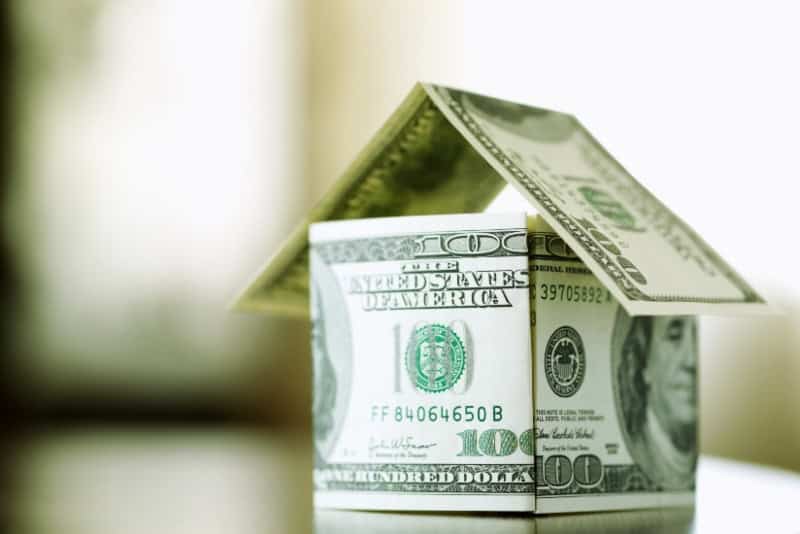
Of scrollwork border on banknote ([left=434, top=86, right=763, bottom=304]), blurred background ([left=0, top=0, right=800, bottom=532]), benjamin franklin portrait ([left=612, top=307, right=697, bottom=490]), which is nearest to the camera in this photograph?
scrollwork border on banknote ([left=434, top=86, right=763, bottom=304])

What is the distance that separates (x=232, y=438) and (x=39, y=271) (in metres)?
1.12

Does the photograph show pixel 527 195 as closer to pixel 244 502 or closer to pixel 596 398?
pixel 596 398

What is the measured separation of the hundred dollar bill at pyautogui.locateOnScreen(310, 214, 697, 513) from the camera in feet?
2.50

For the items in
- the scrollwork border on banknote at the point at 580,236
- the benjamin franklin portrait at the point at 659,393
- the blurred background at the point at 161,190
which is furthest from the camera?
the blurred background at the point at 161,190

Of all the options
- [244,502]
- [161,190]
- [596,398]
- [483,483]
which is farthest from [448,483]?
[161,190]

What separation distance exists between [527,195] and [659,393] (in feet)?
0.77

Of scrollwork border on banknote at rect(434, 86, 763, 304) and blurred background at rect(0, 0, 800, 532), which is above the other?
blurred background at rect(0, 0, 800, 532)

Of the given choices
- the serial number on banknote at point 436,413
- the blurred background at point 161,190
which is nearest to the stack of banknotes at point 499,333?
the serial number on banknote at point 436,413

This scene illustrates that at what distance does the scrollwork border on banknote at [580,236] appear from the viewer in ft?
2.35

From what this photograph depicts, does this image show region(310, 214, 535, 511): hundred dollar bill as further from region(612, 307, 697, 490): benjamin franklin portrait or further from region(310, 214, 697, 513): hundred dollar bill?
region(612, 307, 697, 490): benjamin franklin portrait

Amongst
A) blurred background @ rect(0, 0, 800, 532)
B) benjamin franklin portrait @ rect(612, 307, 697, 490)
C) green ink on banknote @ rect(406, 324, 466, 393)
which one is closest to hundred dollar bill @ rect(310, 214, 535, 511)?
green ink on banknote @ rect(406, 324, 466, 393)

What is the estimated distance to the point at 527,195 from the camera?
0.75m

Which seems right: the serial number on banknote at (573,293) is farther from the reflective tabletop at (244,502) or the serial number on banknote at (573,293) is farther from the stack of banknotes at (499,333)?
the reflective tabletop at (244,502)

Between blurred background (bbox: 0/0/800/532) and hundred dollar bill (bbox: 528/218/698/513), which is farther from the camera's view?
blurred background (bbox: 0/0/800/532)
